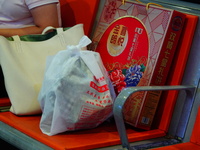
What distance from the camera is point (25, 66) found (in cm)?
192

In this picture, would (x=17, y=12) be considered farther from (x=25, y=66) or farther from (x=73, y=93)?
(x=73, y=93)

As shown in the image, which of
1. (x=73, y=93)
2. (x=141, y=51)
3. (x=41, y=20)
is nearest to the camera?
(x=73, y=93)

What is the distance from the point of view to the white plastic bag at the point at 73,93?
1665mm

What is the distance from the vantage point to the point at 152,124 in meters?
1.94

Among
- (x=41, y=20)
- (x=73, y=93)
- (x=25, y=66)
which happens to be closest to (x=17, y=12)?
(x=41, y=20)

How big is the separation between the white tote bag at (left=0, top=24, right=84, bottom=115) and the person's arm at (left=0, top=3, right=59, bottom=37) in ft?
0.50

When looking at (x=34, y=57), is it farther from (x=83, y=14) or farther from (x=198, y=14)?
(x=198, y=14)

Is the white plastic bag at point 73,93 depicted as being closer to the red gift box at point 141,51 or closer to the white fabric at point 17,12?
the red gift box at point 141,51

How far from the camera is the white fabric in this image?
2.12 meters

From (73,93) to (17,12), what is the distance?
2.44ft

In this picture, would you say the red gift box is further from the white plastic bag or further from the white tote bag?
the white tote bag

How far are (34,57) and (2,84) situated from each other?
1.02 feet

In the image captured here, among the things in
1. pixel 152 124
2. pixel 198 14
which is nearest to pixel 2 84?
pixel 152 124

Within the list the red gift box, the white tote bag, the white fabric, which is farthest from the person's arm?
the red gift box
